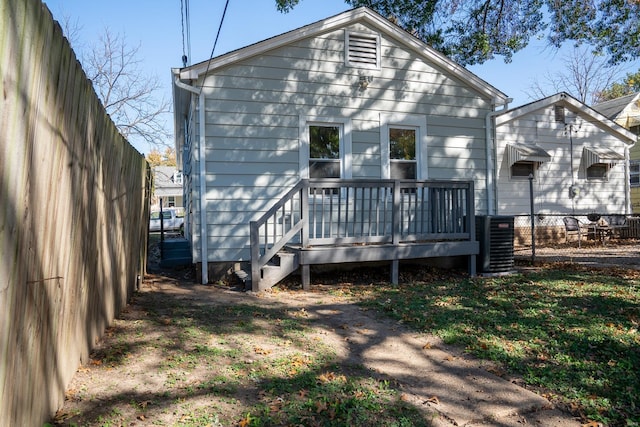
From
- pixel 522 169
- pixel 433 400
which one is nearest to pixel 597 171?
pixel 522 169

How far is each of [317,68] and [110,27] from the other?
64.9 feet

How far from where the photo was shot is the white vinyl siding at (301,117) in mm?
7789

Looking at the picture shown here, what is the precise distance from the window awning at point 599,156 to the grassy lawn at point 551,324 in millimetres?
6389

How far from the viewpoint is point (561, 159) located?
12797 millimetres

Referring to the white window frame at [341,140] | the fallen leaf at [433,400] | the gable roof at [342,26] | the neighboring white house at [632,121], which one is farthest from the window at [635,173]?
the fallen leaf at [433,400]

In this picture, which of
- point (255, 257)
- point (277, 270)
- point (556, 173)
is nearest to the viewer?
point (255, 257)

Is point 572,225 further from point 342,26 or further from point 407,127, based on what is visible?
point 342,26

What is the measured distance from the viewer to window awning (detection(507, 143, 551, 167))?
38.3ft

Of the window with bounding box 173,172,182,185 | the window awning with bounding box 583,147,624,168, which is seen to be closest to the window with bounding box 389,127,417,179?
the window awning with bounding box 583,147,624,168

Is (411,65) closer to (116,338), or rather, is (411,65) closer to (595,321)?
(595,321)

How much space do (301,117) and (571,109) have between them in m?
9.05

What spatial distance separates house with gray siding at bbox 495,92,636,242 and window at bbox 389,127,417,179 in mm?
3943

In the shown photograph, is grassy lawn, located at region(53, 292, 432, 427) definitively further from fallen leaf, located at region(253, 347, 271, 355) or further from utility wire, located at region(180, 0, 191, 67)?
utility wire, located at region(180, 0, 191, 67)

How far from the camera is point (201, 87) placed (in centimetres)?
761
